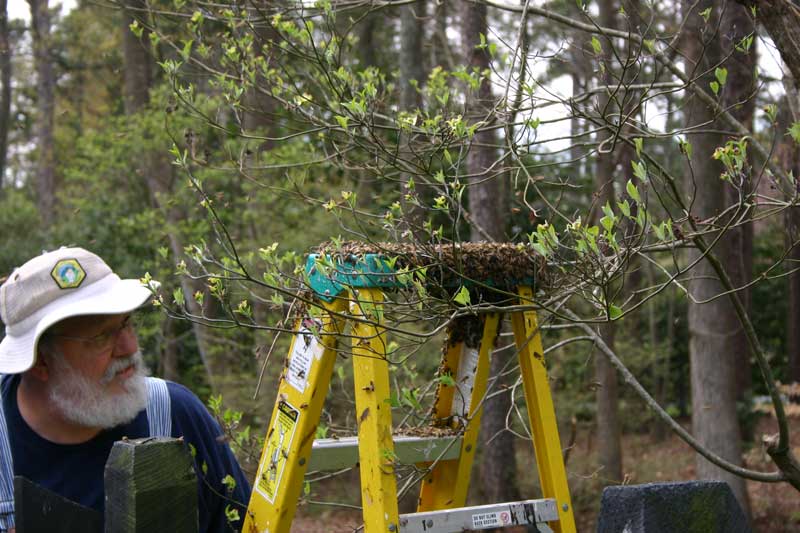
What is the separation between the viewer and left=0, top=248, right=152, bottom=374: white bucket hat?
8.25 feet

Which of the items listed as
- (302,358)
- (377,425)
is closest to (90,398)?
(302,358)

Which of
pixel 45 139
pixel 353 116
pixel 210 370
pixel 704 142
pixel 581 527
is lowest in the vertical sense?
pixel 581 527

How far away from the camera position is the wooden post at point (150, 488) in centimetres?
149

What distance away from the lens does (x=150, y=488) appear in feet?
4.93

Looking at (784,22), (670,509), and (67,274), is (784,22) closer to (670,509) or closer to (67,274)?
(670,509)

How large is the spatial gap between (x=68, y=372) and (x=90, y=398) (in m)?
0.11

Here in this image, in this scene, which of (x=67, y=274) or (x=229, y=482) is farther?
(x=229, y=482)

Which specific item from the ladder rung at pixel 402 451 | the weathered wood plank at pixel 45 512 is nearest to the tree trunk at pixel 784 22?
the ladder rung at pixel 402 451

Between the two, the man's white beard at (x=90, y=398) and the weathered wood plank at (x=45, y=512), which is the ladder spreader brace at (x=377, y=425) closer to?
the man's white beard at (x=90, y=398)

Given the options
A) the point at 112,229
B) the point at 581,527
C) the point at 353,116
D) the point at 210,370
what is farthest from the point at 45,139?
the point at 353,116

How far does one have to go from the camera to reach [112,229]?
1374 centimetres

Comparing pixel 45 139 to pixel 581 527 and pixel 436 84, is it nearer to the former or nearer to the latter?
pixel 581 527

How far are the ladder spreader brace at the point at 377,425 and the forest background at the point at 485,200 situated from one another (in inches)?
4.2

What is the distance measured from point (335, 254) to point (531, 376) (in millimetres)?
745
